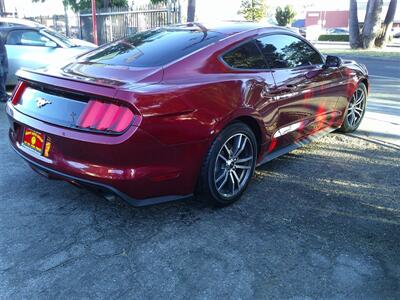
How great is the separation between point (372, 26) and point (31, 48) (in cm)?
2233

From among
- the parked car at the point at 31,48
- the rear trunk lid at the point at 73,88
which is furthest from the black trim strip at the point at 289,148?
the parked car at the point at 31,48

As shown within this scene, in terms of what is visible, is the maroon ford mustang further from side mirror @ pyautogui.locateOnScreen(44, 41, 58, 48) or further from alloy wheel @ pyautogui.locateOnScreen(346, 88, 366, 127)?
side mirror @ pyautogui.locateOnScreen(44, 41, 58, 48)

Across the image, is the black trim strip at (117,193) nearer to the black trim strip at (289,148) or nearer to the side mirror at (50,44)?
the black trim strip at (289,148)

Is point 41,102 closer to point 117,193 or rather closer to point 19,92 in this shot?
point 19,92

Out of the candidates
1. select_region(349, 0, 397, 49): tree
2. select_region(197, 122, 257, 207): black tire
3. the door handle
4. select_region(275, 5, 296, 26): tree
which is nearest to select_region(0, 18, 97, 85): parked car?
the door handle

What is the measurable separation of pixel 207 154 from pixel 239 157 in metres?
0.53

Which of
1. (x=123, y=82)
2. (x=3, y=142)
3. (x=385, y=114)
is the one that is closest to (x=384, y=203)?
(x=123, y=82)

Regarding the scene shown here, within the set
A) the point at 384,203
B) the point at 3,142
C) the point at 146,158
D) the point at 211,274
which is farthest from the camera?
the point at 3,142

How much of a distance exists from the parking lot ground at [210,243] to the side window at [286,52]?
120 cm

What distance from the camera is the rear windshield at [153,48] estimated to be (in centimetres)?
345

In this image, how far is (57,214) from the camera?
3461 mm

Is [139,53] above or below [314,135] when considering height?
above

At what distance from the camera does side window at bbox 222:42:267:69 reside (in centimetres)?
363

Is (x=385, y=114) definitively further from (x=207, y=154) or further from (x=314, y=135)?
(x=207, y=154)
